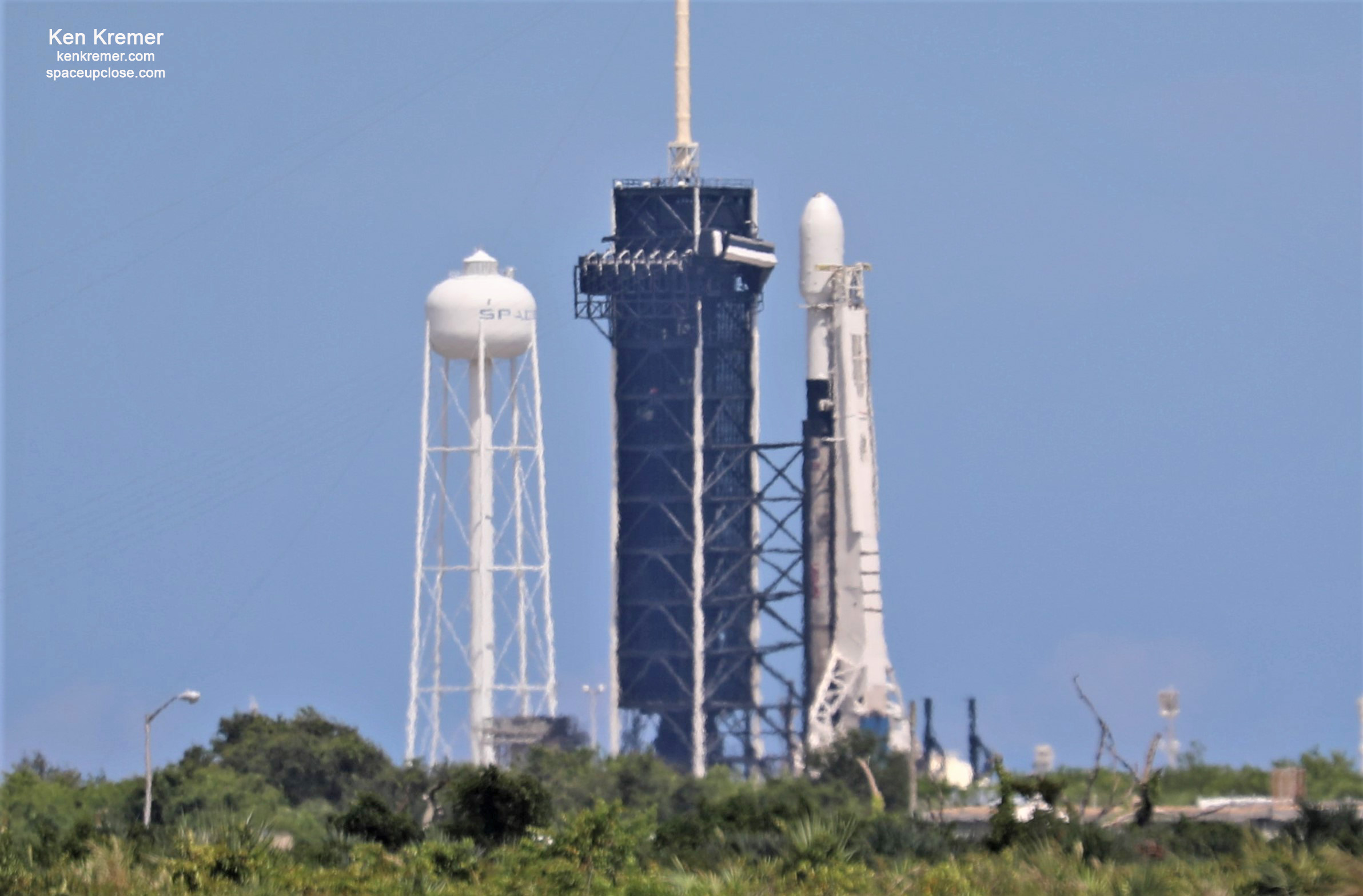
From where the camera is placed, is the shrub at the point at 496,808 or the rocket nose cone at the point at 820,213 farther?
the rocket nose cone at the point at 820,213

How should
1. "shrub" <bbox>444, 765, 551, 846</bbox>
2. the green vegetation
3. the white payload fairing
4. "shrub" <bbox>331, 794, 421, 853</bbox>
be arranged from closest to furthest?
the green vegetation → "shrub" <bbox>444, 765, 551, 846</bbox> → "shrub" <bbox>331, 794, 421, 853</bbox> → the white payload fairing

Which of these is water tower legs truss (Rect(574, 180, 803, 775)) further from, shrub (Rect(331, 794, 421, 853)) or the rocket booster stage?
shrub (Rect(331, 794, 421, 853))

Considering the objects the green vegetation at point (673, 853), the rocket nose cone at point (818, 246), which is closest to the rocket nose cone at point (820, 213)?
the rocket nose cone at point (818, 246)

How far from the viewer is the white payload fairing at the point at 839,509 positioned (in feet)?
461

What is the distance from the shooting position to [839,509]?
142625 mm

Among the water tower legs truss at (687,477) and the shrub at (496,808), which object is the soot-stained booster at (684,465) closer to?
the water tower legs truss at (687,477)

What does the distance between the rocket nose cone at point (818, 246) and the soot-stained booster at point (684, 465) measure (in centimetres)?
225

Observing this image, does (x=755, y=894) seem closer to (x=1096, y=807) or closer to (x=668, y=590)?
(x=1096, y=807)

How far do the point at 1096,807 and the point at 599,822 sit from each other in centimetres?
6433

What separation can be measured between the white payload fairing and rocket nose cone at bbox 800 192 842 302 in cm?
4

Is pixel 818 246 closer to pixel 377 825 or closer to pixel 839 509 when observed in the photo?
pixel 839 509

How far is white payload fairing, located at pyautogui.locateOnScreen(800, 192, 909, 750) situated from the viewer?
14062 centimetres

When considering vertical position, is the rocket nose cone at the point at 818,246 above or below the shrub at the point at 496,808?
above

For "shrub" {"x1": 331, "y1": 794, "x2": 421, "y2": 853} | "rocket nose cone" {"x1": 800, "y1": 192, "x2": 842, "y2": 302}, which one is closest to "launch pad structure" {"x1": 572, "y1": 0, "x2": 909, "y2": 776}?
"rocket nose cone" {"x1": 800, "y1": 192, "x2": 842, "y2": 302}
